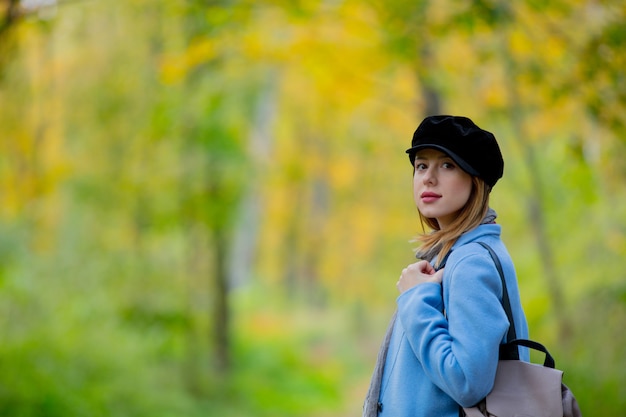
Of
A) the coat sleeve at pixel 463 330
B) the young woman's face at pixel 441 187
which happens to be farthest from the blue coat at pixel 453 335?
→ the young woman's face at pixel 441 187

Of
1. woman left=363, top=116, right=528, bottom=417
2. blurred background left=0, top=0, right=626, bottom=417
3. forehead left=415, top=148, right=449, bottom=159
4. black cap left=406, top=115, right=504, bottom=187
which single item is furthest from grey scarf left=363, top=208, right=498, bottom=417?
blurred background left=0, top=0, right=626, bottom=417

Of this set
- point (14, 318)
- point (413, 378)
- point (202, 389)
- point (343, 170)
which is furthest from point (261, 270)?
point (413, 378)

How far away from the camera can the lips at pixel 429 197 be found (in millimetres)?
2152

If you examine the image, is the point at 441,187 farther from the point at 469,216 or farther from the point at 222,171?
the point at 222,171

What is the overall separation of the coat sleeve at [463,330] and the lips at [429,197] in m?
0.21

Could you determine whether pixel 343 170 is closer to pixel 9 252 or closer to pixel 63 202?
pixel 63 202

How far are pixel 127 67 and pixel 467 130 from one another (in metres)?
11.4

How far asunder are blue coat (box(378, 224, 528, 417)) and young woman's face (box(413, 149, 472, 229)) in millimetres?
101

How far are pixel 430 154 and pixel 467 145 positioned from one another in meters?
0.14

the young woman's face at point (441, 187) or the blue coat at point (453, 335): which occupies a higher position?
the young woman's face at point (441, 187)

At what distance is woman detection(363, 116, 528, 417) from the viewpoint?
1920 millimetres

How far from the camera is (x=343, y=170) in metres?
27.2

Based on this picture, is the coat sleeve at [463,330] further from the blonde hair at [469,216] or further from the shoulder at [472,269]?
the blonde hair at [469,216]

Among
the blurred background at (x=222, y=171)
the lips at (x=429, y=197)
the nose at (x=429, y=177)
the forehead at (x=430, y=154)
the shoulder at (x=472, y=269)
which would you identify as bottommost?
the shoulder at (x=472, y=269)
